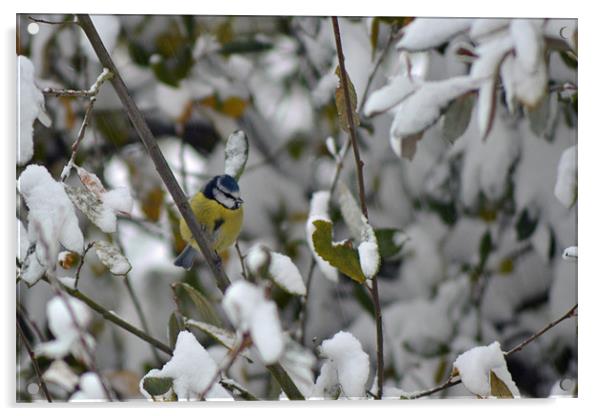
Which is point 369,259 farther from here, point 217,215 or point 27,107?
point 27,107

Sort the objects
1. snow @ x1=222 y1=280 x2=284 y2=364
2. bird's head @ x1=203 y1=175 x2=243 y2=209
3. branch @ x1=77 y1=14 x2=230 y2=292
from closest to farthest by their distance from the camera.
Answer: snow @ x1=222 y1=280 x2=284 y2=364, branch @ x1=77 y1=14 x2=230 y2=292, bird's head @ x1=203 y1=175 x2=243 y2=209

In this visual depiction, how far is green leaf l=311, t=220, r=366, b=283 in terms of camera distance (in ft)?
3.15

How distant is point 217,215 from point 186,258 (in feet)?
0.31

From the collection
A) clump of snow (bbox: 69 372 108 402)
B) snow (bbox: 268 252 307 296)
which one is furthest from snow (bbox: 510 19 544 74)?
clump of snow (bbox: 69 372 108 402)

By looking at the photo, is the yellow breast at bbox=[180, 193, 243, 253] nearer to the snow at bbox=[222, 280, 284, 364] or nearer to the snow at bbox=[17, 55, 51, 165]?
the snow at bbox=[17, 55, 51, 165]

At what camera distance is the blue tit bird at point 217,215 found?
108cm

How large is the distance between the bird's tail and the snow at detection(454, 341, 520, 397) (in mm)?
375

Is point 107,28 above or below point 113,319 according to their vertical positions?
above

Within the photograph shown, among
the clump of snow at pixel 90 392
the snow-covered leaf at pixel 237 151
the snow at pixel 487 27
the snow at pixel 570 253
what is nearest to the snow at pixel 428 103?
the snow at pixel 487 27

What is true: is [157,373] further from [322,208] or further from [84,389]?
[322,208]

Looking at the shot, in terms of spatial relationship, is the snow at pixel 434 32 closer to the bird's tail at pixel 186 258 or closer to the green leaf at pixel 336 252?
the green leaf at pixel 336 252

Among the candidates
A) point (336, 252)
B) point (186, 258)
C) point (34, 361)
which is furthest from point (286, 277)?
point (34, 361)

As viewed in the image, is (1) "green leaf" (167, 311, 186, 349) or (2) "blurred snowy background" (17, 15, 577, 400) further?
(2) "blurred snowy background" (17, 15, 577, 400)

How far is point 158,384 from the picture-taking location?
93 centimetres
